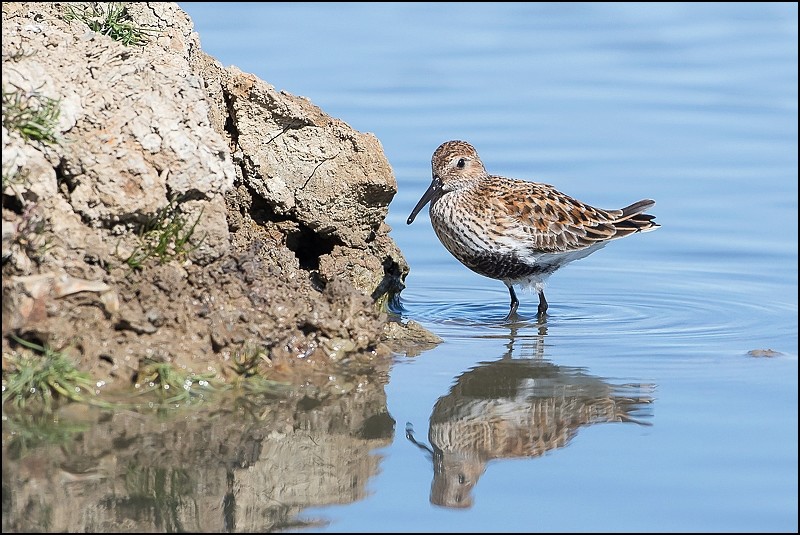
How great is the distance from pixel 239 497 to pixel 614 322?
4.05m

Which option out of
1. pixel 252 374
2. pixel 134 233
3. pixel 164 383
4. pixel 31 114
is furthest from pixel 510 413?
pixel 31 114

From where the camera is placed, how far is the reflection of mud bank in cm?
501

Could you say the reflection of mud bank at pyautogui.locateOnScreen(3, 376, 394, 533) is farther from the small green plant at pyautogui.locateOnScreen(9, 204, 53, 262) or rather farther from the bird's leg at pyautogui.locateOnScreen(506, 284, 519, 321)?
the bird's leg at pyautogui.locateOnScreen(506, 284, 519, 321)

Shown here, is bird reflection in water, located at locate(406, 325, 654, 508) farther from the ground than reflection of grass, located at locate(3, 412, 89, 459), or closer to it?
farther from the ground

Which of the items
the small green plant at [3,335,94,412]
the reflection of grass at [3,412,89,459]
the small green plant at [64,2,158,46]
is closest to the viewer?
the reflection of grass at [3,412,89,459]

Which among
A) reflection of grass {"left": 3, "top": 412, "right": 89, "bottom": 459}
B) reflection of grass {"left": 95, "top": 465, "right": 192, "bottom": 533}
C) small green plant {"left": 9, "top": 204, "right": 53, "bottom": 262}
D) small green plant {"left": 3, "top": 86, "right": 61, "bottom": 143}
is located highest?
small green plant {"left": 3, "top": 86, "right": 61, "bottom": 143}

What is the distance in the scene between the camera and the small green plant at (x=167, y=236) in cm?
654

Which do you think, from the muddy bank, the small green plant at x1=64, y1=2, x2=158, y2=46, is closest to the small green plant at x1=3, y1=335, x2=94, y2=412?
the muddy bank

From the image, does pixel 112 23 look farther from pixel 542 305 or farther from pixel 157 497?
pixel 542 305

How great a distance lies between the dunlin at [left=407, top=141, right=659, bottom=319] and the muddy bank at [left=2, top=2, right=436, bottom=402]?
6.03 feet

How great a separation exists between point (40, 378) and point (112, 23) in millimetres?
2588

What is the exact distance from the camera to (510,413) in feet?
21.4

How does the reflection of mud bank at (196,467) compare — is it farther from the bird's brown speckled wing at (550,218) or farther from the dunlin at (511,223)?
the bird's brown speckled wing at (550,218)

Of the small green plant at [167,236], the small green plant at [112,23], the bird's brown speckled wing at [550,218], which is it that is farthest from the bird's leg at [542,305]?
the small green plant at [112,23]
